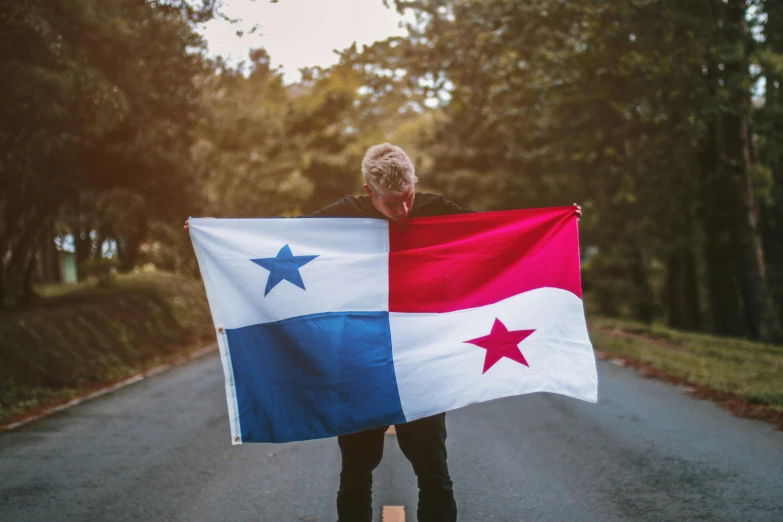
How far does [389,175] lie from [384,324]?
98 cm

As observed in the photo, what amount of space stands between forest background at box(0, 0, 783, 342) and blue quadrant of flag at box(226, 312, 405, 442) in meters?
6.93

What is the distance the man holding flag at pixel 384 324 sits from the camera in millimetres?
3977

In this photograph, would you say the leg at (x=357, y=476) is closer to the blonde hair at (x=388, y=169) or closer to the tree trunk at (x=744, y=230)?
the blonde hair at (x=388, y=169)

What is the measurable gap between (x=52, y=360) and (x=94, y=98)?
420cm

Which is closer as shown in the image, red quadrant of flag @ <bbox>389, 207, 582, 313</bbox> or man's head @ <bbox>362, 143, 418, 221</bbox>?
man's head @ <bbox>362, 143, 418, 221</bbox>

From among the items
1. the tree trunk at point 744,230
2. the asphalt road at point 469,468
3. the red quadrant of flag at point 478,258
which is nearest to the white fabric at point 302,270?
the red quadrant of flag at point 478,258

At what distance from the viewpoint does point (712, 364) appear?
1312 centimetres

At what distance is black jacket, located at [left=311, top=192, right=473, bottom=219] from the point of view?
4145 millimetres

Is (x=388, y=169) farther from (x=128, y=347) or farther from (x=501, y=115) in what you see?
(x=128, y=347)

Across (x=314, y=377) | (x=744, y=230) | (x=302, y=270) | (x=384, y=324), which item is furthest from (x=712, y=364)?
(x=314, y=377)

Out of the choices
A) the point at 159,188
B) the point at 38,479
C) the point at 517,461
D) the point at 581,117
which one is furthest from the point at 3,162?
the point at 581,117

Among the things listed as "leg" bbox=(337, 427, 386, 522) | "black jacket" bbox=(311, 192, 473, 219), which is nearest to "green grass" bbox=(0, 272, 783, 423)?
"black jacket" bbox=(311, 192, 473, 219)

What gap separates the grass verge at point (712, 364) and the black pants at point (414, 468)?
522 centimetres

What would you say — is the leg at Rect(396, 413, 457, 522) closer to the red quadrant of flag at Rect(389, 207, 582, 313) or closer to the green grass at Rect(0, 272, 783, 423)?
the red quadrant of flag at Rect(389, 207, 582, 313)
